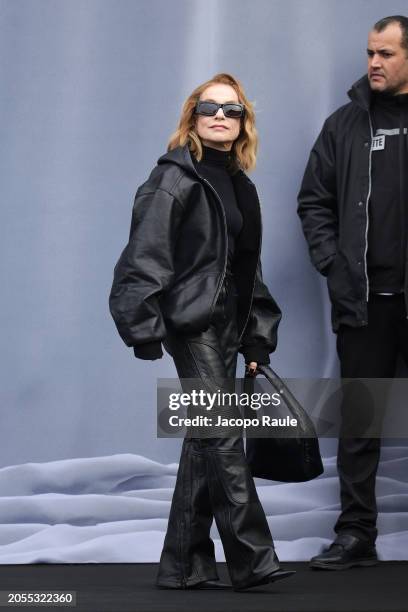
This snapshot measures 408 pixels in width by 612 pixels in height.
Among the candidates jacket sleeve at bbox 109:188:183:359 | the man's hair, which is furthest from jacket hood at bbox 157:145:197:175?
the man's hair

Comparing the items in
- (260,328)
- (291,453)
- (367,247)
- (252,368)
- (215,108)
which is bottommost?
(291,453)

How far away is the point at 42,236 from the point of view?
5.24 meters

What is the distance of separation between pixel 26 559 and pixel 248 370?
1.37 meters

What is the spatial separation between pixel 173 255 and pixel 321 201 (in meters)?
1.23

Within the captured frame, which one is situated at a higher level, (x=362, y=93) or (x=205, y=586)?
(x=362, y=93)

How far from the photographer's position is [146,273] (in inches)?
156

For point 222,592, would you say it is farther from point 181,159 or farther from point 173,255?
point 181,159

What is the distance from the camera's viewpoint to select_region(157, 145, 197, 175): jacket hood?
4117 mm

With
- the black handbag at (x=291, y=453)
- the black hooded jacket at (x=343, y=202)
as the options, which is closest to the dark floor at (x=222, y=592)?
the black handbag at (x=291, y=453)

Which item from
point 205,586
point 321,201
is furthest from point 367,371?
point 205,586

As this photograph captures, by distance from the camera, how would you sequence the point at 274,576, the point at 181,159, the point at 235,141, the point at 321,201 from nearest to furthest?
the point at 274,576 < the point at 181,159 < the point at 235,141 < the point at 321,201

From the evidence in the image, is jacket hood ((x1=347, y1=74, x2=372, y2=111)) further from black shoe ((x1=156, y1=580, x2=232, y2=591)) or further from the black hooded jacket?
black shoe ((x1=156, y1=580, x2=232, y2=591))

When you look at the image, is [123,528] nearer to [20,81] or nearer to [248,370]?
[248,370]

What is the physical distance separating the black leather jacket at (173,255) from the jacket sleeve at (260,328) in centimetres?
21
